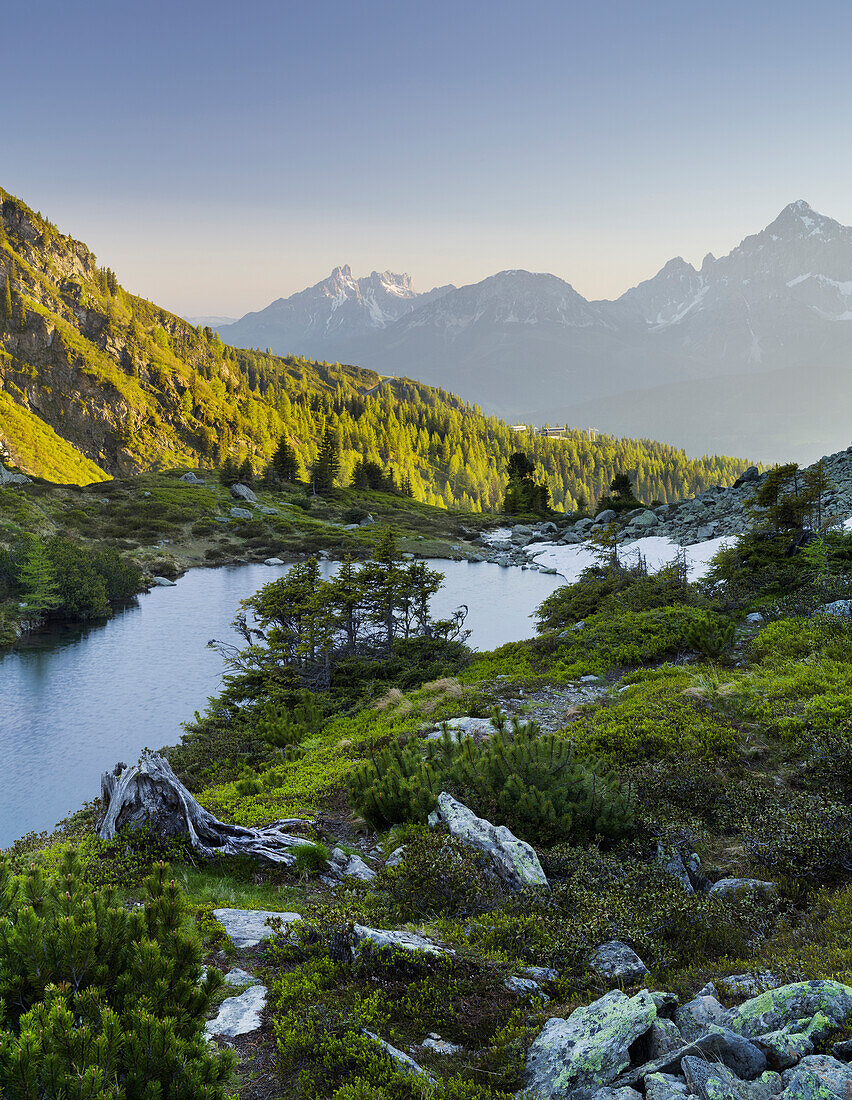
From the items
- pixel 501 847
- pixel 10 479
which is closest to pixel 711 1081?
pixel 501 847

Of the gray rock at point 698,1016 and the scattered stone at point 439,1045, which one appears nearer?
the gray rock at point 698,1016

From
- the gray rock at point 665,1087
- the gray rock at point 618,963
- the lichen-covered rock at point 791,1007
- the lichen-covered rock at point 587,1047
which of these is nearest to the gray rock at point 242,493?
the gray rock at point 618,963

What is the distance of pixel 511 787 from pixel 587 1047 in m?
4.44

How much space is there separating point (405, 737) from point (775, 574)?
13649 mm

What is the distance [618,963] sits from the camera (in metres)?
5.05

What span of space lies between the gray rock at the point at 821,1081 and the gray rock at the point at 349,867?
5224 millimetres

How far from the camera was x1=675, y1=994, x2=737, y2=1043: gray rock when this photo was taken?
3968 mm

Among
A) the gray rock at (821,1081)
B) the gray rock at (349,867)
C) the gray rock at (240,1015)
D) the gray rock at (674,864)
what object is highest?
the gray rock at (821,1081)

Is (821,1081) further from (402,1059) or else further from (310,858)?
(310,858)

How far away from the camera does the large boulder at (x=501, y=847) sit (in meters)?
6.59

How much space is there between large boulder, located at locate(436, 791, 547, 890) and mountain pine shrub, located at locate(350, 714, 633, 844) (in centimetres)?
53

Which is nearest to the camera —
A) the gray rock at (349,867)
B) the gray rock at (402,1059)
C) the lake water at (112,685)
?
the gray rock at (402,1059)

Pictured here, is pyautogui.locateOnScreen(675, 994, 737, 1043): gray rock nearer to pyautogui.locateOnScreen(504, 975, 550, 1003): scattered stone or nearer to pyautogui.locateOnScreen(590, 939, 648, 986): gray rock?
pyautogui.locateOnScreen(590, 939, 648, 986): gray rock

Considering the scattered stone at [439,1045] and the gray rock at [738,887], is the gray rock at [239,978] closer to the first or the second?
the scattered stone at [439,1045]
